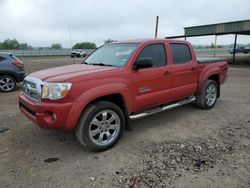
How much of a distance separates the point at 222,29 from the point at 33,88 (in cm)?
2076

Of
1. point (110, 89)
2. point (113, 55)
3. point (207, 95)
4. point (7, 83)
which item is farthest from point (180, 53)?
point (7, 83)

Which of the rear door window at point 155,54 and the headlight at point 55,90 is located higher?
the rear door window at point 155,54

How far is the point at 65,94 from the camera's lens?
3.57m

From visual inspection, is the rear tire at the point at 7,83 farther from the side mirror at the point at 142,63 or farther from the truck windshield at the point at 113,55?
the side mirror at the point at 142,63

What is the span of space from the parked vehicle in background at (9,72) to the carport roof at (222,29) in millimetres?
17447

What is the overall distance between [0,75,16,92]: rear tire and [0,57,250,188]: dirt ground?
400 cm

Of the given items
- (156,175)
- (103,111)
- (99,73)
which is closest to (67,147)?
(103,111)

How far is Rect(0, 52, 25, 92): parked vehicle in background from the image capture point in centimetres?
901

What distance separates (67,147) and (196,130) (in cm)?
259

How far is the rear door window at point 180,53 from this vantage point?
17.5 feet

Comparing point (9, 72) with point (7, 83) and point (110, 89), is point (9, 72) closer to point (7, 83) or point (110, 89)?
point (7, 83)

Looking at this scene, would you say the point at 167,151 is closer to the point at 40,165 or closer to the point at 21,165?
the point at 40,165

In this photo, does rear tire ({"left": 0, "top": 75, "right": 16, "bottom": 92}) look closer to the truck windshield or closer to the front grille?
the truck windshield

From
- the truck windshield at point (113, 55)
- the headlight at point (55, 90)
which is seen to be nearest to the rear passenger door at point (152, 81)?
the truck windshield at point (113, 55)
